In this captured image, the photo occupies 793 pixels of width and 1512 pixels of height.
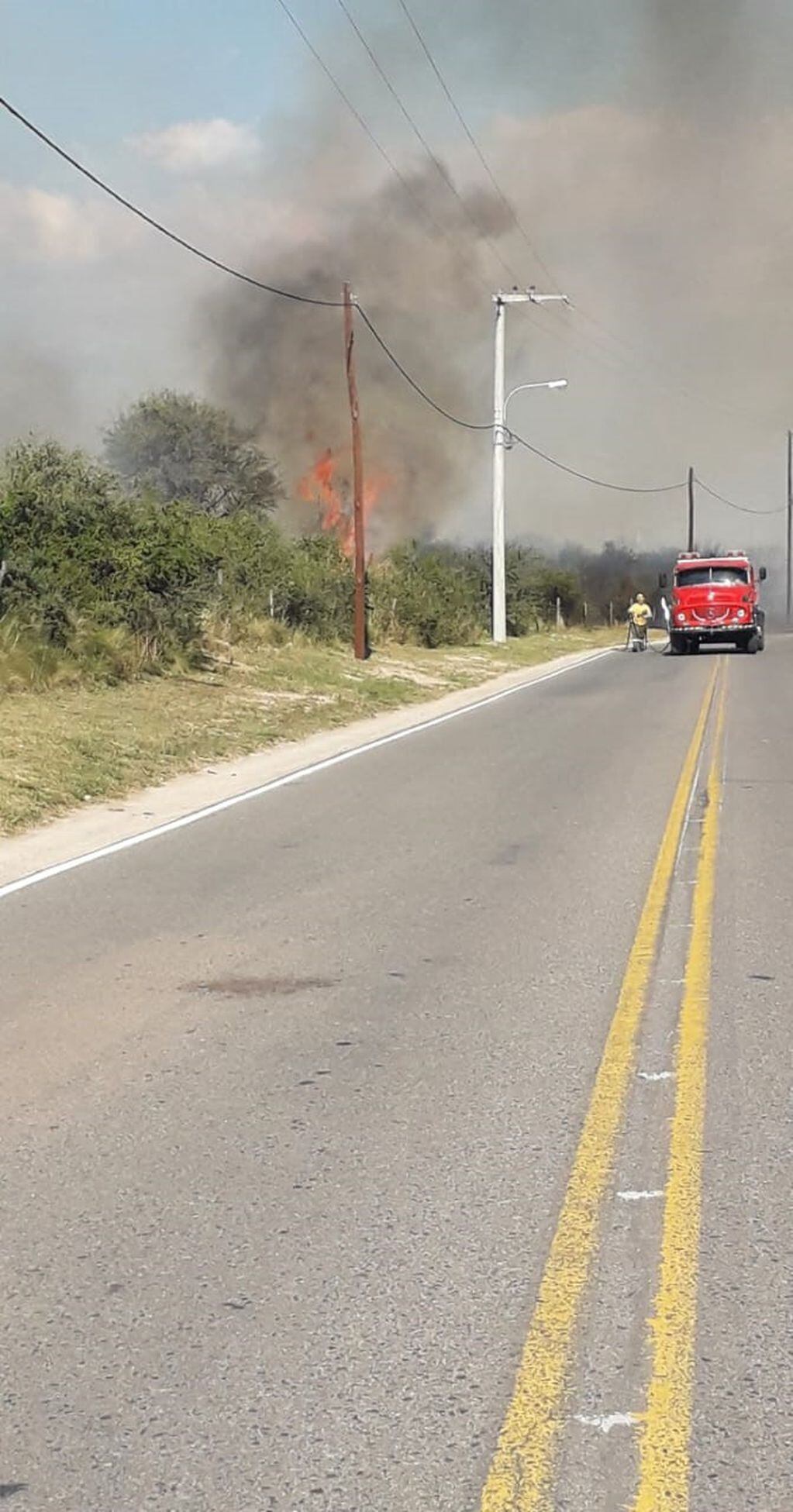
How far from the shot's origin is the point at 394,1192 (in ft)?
15.6

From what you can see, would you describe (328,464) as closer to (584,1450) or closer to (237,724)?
(237,724)

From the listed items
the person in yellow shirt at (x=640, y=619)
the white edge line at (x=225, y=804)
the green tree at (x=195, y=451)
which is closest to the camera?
the white edge line at (x=225, y=804)

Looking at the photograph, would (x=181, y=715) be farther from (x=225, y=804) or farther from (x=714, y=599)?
(x=714, y=599)

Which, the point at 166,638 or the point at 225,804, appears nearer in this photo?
the point at 225,804

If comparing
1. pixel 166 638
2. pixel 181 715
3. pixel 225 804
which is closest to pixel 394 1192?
pixel 225 804

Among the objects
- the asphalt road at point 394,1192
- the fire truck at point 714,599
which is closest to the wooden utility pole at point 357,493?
the fire truck at point 714,599

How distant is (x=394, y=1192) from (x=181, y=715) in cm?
1682

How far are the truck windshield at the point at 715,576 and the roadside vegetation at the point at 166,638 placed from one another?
4206mm

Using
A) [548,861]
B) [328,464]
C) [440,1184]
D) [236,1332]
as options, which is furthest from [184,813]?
[328,464]

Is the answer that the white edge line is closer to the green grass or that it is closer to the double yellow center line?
the green grass

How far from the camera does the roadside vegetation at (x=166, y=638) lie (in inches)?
688

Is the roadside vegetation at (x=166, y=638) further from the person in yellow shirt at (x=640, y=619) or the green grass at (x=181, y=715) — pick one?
the person in yellow shirt at (x=640, y=619)

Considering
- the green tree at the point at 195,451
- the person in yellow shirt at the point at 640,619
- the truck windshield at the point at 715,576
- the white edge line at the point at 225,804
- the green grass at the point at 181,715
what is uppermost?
the green tree at the point at 195,451

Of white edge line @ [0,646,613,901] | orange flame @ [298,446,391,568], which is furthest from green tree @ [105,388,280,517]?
white edge line @ [0,646,613,901]
